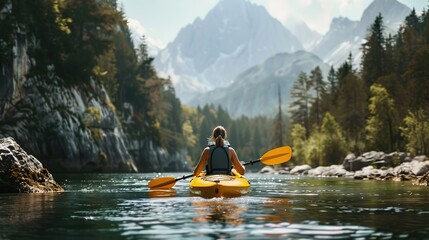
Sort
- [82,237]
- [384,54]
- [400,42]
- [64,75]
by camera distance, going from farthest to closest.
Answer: [400,42] < [384,54] < [64,75] < [82,237]

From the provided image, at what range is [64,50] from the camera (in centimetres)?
6244

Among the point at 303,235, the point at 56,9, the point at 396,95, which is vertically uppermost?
the point at 56,9

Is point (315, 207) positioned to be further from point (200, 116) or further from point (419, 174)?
point (200, 116)

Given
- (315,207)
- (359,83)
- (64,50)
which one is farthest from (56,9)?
(315,207)

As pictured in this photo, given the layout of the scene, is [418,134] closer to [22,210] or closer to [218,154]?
[218,154]

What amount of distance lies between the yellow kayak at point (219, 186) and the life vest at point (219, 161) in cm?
40

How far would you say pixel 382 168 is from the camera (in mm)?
47469

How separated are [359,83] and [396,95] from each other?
7256 millimetres

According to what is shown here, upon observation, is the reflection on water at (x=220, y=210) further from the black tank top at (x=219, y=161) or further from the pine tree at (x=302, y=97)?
the pine tree at (x=302, y=97)

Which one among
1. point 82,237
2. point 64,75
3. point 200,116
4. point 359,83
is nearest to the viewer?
point 82,237

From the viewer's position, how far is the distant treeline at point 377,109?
182 feet

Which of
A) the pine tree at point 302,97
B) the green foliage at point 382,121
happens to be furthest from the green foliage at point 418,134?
the pine tree at point 302,97

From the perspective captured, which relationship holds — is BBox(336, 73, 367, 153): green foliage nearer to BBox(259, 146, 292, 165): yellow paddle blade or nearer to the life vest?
BBox(259, 146, 292, 165): yellow paddle blade

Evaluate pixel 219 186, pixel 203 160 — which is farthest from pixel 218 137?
pixel 219 186
